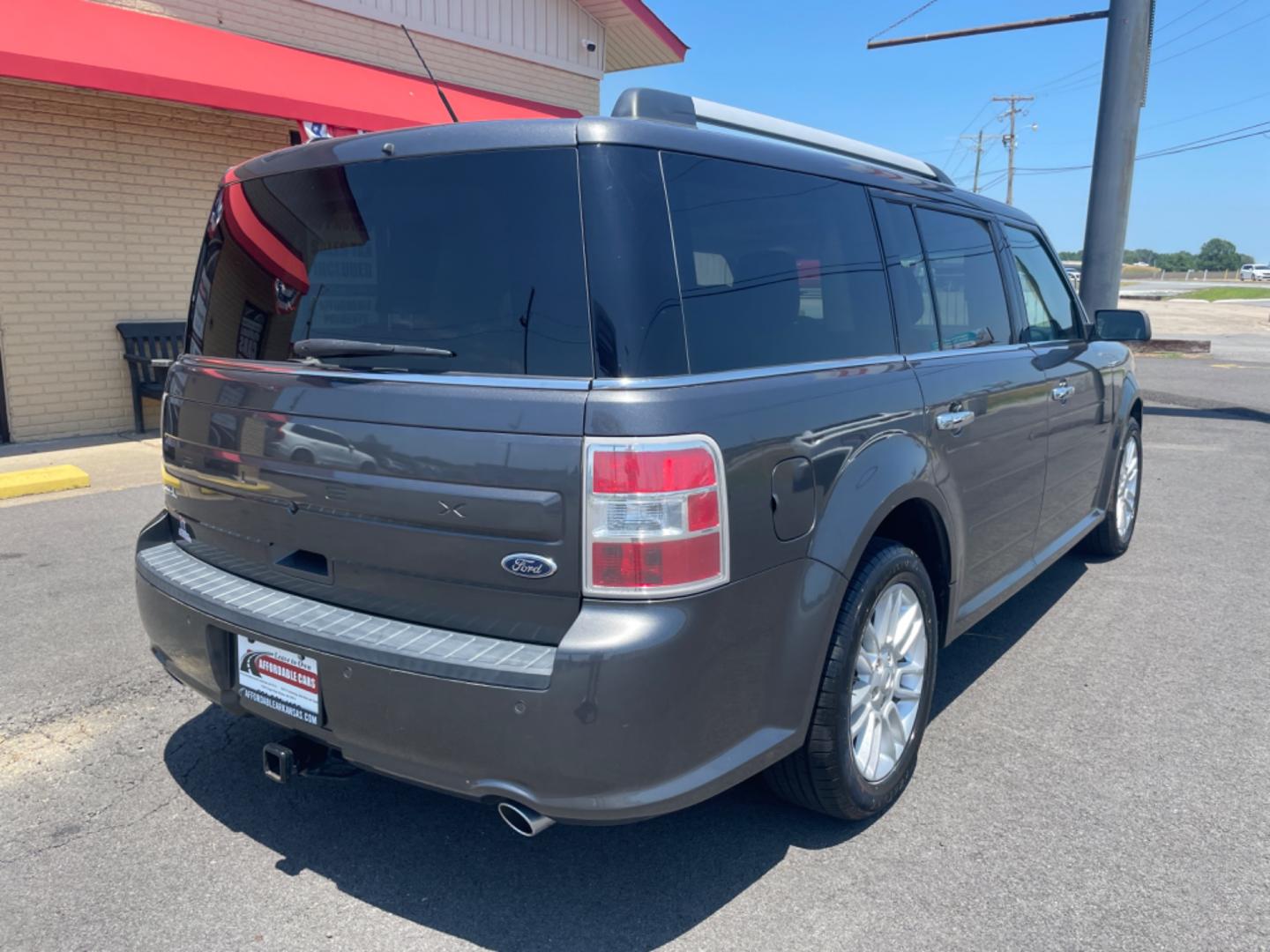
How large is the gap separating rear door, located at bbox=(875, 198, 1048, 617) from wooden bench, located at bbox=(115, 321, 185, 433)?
26.8ft

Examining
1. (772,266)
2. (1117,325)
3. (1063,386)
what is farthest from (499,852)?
(1117,325)

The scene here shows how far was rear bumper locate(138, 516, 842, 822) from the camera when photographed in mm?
2193

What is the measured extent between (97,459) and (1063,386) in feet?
25.4

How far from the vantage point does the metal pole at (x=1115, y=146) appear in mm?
12438

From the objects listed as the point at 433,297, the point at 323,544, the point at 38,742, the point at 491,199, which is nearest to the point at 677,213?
the point at 491,199

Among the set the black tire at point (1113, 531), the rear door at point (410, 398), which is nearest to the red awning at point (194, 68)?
the rear door at point (410, 398)

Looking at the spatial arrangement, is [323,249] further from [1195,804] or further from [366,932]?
[1195,804]

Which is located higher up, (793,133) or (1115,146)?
(1115,146)

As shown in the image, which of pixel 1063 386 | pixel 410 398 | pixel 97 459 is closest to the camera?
pixel 410 398

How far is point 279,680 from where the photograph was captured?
261 cm

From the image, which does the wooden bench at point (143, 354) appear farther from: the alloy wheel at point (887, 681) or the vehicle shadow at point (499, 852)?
the alloy wheel at point (887, 681)

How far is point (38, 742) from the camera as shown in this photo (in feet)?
11.4

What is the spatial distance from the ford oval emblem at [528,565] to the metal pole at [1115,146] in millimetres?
12448

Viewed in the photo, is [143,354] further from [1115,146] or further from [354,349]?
[1115,146]
